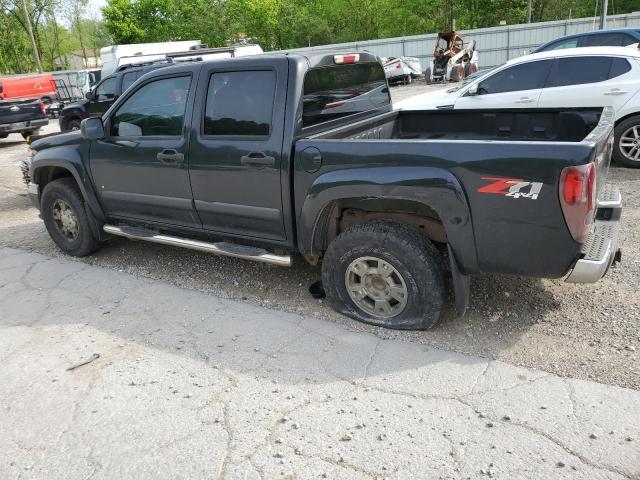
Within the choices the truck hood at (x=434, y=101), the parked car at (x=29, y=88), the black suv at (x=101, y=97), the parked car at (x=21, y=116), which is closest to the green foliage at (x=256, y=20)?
the parked car at (x=29, y=88)

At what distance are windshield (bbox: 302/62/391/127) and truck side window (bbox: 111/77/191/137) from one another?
3.53 ft

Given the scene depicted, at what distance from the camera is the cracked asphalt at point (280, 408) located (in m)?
2.64

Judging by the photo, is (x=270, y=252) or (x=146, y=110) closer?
(x=270, y=252)

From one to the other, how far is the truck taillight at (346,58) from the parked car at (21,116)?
12695mm

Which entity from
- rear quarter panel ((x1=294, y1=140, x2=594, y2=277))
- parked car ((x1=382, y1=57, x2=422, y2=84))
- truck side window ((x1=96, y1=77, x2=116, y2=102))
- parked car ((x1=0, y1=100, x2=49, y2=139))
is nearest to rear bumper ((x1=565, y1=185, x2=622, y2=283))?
rear quarter panel ((x1=294, y1=140, x2=594, y2=277))

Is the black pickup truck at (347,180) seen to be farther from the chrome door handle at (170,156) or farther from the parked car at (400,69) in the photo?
the parked car at (400,69)

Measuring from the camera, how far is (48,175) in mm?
5832

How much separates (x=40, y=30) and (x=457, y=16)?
3906 centimetres

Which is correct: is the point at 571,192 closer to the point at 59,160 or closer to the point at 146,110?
the point at 146,110

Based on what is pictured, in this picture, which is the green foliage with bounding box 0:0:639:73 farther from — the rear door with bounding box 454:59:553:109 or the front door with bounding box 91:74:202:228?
the front door with bounding box 91:74:202:228

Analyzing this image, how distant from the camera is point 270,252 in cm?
437

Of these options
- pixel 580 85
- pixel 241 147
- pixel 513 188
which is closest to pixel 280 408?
pixel 513 188

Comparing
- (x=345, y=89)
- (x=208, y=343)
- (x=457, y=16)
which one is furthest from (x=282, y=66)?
(x=457, y=16)

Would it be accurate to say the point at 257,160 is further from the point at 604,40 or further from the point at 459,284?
the point at 604,40
